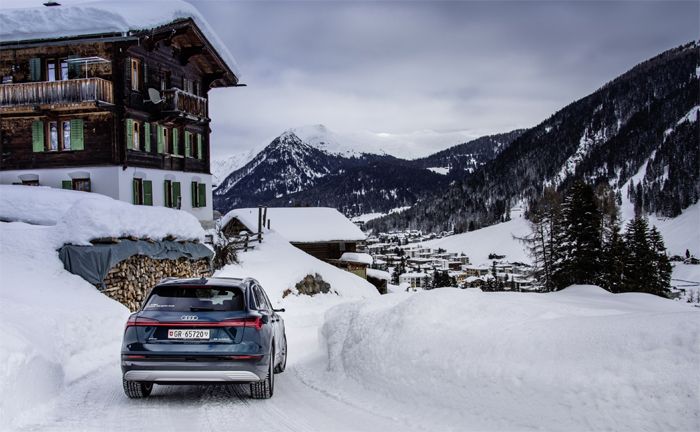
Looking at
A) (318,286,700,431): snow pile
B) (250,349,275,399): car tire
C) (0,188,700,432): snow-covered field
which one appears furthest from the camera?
(250,349,275,399): car tire

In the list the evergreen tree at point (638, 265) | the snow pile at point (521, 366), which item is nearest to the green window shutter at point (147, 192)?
the snow pile at point (521, 366)

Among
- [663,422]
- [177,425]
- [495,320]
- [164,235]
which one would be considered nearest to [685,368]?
[663,422]

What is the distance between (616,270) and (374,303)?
3831 centimetres

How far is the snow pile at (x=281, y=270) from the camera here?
106 ft

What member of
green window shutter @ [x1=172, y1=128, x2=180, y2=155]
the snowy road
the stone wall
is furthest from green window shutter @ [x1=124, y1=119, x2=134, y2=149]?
the snowy road

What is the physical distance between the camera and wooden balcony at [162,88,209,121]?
34.7 metres

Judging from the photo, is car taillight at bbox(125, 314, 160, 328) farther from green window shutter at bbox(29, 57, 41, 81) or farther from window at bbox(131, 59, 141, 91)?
green window shutter at bbox(29, 57, 41, 81)

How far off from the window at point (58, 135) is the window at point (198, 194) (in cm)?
844

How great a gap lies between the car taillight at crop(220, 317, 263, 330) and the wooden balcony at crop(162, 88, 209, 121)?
27829 millimetres

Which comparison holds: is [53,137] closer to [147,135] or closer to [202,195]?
[147,135]

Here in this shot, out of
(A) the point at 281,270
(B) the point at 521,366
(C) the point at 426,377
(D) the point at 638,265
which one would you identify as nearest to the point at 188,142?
(A) the point at 281,270

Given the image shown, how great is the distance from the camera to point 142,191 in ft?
111

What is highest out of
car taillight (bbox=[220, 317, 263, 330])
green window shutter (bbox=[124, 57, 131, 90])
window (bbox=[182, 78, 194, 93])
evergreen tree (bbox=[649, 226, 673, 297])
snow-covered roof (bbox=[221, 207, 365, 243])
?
window (bbox=[182, 78, 194, 93])

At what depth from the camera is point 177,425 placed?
754 cm
